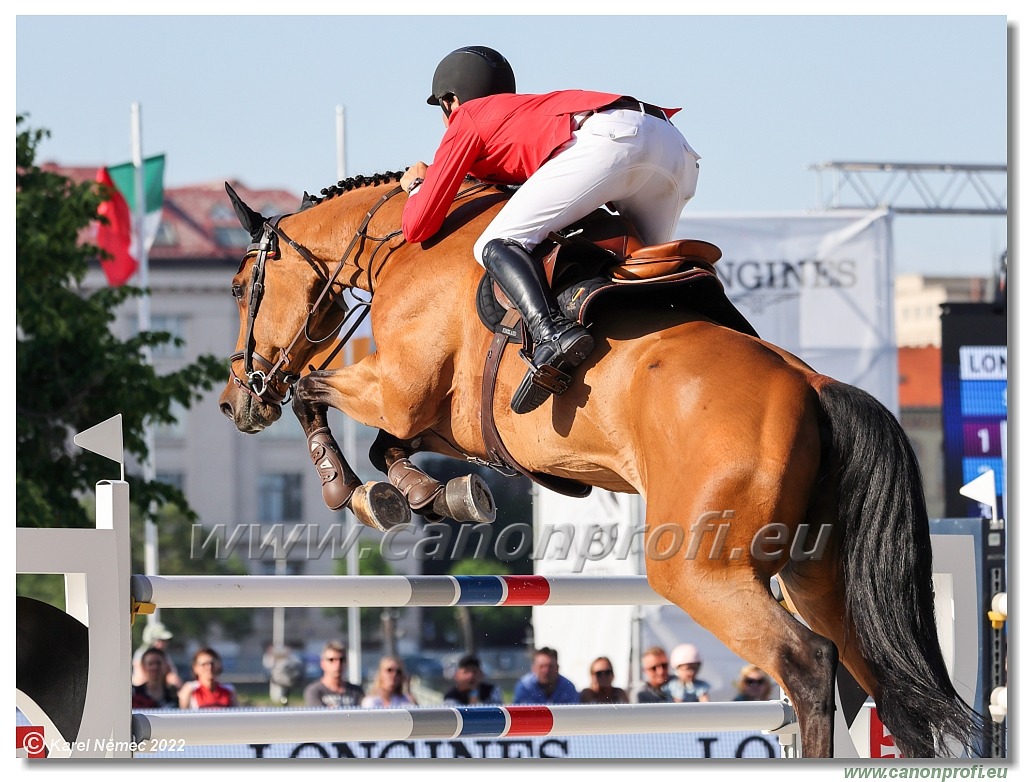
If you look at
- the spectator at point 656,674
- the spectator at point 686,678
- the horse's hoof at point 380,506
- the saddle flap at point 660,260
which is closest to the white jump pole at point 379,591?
the horse's hoof at point 380,506

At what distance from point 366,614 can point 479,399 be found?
47.4m

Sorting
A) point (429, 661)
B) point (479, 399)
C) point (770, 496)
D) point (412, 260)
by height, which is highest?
point (412, 260)

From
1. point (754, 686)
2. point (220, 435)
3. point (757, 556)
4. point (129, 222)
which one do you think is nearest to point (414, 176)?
point (757, 556)

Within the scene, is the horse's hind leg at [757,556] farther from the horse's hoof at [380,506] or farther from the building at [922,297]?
the building at [922,297]

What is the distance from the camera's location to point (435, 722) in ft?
13.7

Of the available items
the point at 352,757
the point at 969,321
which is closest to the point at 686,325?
the point at 352,757

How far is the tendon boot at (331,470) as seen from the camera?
184 inches

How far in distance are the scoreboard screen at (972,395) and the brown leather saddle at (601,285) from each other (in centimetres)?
626

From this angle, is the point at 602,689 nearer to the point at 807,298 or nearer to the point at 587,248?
the point at 587,248

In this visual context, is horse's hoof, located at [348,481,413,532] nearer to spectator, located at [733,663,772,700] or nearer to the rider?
the rider

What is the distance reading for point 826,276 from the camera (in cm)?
1249

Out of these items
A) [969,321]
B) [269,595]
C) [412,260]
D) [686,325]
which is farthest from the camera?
[969,321]

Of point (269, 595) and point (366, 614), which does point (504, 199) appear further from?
point (366, 614)

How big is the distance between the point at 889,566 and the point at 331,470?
2048 millimetres
